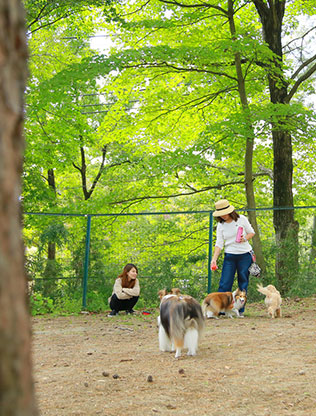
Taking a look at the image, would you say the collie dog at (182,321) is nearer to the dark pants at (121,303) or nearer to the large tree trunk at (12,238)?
the dark pants at (121,303)

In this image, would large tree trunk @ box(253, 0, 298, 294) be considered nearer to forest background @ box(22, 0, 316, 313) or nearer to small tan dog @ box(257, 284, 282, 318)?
forest background @ box(22, 0, 316, 313)

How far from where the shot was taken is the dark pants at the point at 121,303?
392 inches

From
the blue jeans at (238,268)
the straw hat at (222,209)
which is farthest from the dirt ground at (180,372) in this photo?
the straw hat at (222,209)

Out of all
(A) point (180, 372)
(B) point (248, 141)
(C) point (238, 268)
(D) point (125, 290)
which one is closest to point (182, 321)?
(A) point (180, 372)

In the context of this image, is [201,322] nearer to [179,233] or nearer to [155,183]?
[179,233]

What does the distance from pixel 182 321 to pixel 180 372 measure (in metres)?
0.74

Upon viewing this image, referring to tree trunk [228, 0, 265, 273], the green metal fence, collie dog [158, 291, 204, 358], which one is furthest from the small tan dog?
tree trunk [228, 0, 265, 273]

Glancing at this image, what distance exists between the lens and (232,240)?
9047mm

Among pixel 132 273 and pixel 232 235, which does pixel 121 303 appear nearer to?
pixel 132 273

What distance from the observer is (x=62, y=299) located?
431 inches

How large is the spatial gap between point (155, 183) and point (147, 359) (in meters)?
12.2

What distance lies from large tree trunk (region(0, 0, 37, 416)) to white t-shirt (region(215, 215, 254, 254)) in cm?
787

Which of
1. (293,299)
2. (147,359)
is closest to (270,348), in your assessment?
(147,359)

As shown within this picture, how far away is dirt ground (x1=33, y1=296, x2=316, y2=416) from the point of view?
13.4 ft
